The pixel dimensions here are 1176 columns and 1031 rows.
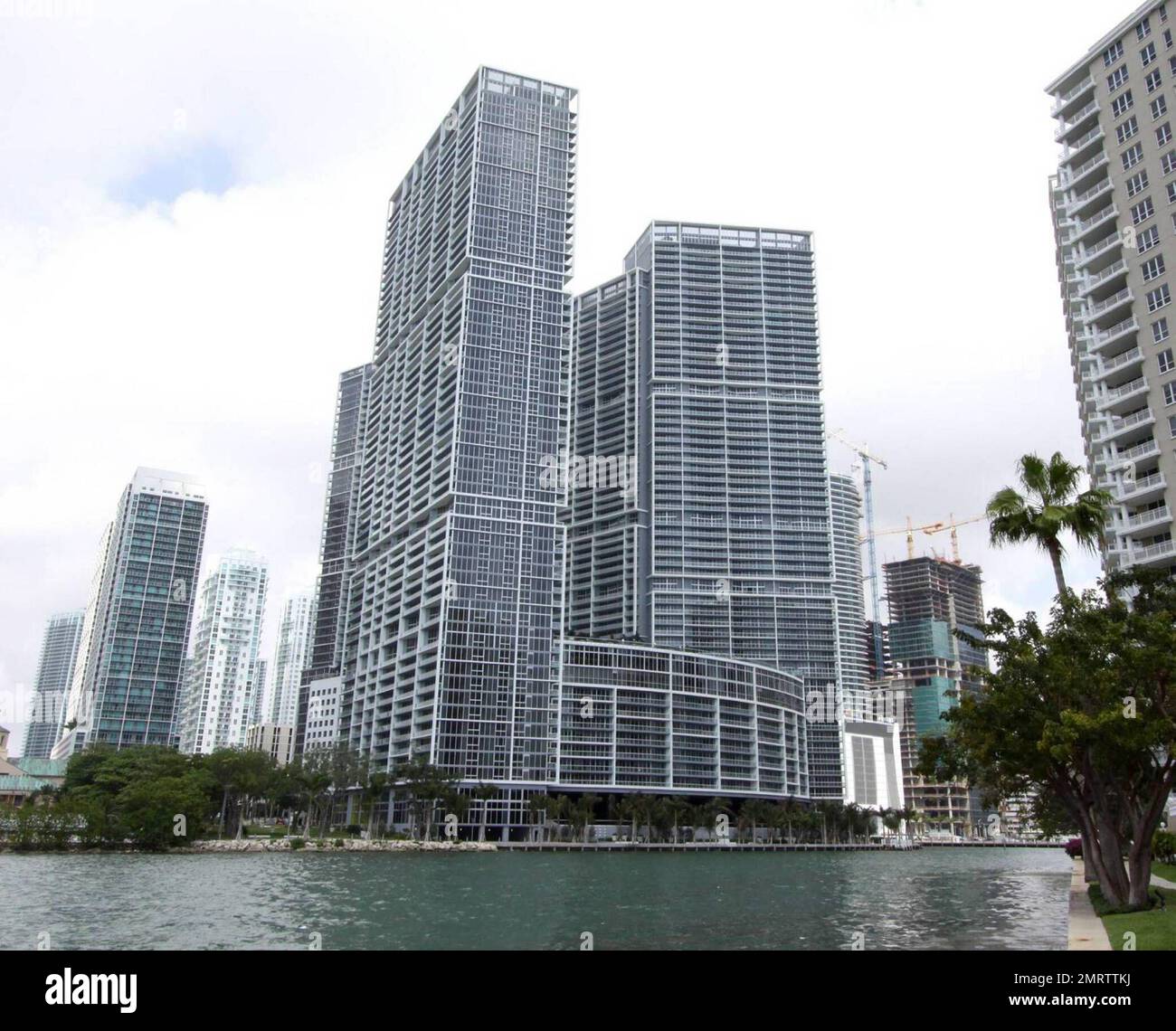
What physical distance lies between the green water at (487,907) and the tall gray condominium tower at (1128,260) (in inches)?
1551

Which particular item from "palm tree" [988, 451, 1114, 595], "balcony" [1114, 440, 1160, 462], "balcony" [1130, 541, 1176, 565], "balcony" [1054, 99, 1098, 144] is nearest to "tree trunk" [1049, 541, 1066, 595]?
"palm tree" [988, 451, 1114, 595]

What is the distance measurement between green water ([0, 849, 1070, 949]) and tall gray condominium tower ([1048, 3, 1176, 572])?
39.4 m

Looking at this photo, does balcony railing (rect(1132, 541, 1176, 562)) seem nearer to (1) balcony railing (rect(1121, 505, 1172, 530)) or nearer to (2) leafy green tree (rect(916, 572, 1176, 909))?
(1) balcony railing (rect(1121, 505, 1172, 530))

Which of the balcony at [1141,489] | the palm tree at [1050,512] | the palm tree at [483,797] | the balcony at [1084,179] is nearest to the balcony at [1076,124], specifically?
the balcony at [1084,179]

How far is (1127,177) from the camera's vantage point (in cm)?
9812

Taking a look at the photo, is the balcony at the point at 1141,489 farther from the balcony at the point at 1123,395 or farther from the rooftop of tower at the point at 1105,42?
the rooftop of tower at the point at 1105,42

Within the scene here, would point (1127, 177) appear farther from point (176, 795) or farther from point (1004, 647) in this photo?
point (176, 795)

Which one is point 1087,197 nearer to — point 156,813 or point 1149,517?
point 1149,517

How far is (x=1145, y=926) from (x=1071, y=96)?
338 ft

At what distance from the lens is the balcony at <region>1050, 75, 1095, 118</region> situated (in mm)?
104438

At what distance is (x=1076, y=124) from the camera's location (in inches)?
4161

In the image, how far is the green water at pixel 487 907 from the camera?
148 feet
